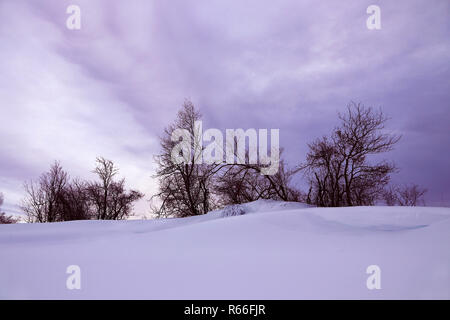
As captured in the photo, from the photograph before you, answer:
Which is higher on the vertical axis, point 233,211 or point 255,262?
point 233,211

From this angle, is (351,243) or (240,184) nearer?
(351,243)

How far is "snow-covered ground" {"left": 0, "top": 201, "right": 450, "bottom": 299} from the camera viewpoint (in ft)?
6.79

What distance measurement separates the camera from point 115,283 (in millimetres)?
2236

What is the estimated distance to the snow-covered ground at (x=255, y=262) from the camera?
2.07 m

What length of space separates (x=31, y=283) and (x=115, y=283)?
704 millimetres

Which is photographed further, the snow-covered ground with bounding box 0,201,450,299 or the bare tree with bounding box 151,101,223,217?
the bare tree with bounding box 151,101,223,217

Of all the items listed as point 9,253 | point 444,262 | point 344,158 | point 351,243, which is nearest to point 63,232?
point 9,253

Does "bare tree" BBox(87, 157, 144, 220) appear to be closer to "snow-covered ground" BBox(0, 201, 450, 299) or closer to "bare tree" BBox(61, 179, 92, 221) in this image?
"bare tree" BBox(61, 179, 92, 221)

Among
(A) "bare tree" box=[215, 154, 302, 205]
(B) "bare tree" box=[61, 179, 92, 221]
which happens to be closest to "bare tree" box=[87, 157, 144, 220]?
(B) "bare tree" box=[61, 179, 92, 221]

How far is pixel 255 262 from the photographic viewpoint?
2.39 metres

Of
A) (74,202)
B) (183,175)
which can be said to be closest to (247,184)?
(183,175)

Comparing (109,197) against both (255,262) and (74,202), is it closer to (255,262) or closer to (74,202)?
(74,202)

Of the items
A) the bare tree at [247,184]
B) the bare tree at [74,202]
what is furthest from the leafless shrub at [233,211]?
the bare tree at [74,202]
